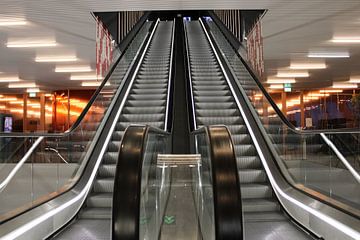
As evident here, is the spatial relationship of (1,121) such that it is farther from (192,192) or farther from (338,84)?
(338,84)

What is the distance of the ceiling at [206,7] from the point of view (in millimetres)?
7355

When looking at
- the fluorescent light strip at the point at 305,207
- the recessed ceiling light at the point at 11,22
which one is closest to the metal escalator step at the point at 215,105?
the fluorescent light strip at the point at 305,207

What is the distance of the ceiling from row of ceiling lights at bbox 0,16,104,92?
0.69 ft

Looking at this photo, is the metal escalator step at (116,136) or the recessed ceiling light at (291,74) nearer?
the metal escalator step at (116,136)

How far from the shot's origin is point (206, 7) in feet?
24.7

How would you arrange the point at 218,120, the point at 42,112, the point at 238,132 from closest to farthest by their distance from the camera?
1. the point at 238,132
2. the point at 218,120
3. the point at 42,112

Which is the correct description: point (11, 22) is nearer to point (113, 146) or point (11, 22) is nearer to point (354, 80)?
point (113, 146)

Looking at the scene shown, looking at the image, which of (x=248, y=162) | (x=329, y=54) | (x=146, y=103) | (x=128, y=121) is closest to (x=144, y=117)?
(x=128, y=121)

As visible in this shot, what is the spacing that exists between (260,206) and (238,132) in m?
2.47

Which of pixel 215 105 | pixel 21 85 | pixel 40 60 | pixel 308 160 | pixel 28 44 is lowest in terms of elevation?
pixel 308 160

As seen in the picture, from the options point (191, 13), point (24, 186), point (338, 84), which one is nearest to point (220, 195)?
point (24, 186)

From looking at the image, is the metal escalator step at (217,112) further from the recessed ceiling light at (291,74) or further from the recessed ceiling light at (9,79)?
the recessed ceiling light at (9,79)

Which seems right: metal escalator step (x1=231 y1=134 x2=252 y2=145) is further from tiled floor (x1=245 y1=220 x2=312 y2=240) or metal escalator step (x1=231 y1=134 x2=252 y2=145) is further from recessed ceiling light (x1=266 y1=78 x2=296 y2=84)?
recessed ceiling light (x1=266 y1=78 x2=296 y2=84)

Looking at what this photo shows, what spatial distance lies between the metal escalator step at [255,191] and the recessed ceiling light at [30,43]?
23.0 feet
